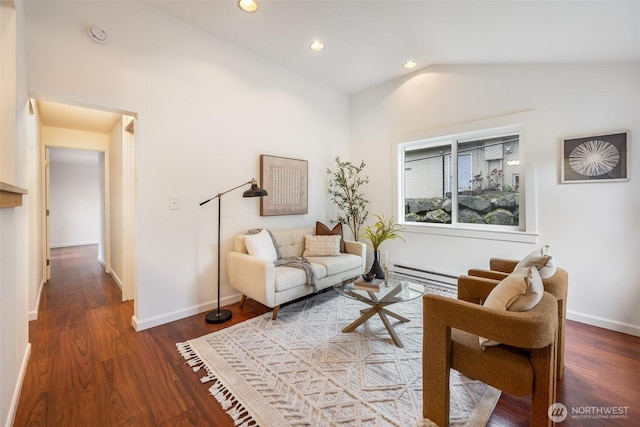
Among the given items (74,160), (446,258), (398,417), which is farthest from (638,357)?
(74,160)

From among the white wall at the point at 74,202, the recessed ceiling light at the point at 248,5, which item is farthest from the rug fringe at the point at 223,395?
the white wall at the point at 74,202

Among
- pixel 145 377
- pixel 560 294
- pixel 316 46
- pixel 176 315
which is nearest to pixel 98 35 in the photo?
pixel 316 46

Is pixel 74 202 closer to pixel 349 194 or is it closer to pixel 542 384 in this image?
pixel 349 194

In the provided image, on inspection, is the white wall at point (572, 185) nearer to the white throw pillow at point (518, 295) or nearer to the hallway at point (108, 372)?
the white throw pillow at point (518, 295)

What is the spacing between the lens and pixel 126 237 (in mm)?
3295

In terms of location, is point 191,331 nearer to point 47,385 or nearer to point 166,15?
point 47,385

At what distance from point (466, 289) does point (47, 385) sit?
2963mm

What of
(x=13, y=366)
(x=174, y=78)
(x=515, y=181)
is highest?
(x=174, y=78)

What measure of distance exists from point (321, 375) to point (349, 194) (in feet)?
9.87

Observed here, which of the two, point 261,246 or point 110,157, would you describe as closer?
point 261,246

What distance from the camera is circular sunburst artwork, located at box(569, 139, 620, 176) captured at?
245 cm

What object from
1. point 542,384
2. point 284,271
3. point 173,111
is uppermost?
point 173,111

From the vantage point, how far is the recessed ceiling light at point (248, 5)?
8.00 feet

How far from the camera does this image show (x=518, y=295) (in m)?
1.33
